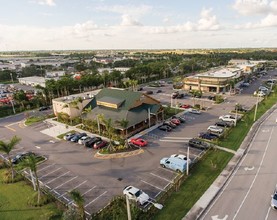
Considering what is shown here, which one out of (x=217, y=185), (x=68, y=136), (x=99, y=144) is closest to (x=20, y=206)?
(x=99, y=144)

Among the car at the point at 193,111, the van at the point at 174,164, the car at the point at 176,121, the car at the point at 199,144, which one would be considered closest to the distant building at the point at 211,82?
the car at the point at 193,111

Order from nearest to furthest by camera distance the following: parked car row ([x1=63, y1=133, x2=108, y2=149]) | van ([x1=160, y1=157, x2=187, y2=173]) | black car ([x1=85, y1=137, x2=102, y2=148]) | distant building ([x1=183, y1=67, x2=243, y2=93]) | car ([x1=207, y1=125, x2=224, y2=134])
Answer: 1. van ([x1=160, y1=157, x2=187, y2=173])
2. parked car row ([x1=63, y1=133, x2=108, y2=149])
3. black car ([x1=85, y1=137, x2=102, y2=148])
4. car ([x1=207, y1=125, x2=224, y2=134])
5. distant building ([x1=183, y1=67, x2=243, y2=93])

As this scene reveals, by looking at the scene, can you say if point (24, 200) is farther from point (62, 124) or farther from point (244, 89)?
point (244, 89)

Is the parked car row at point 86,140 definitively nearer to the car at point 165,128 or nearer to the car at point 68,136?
the car at point 68,136

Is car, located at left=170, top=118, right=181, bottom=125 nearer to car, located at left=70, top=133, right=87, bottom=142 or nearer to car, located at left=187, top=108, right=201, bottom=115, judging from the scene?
car, located at left=187, top=108, right=201, bottom=115

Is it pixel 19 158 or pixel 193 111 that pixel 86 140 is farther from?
pixel 193 111

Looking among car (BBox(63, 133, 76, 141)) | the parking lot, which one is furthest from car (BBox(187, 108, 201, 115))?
car (BBox(63, 133, 76, 141))
